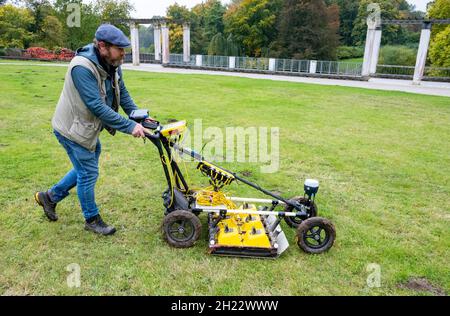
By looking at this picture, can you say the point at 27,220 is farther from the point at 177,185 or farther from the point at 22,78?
the point at 22,78

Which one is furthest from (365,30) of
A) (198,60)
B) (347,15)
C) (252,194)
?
(252,194)

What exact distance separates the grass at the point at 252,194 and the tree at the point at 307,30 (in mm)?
34299

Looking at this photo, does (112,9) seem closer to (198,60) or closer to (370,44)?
(198,60)

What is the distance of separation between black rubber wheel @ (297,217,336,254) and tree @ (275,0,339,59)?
40.8 metres

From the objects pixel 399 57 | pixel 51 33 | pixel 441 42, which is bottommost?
pixel 399 57

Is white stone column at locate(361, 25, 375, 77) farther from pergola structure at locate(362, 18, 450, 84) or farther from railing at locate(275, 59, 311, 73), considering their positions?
railing at locate(275, 59, 311, 73)

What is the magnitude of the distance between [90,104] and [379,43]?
2591cm

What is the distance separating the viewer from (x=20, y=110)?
402 inches

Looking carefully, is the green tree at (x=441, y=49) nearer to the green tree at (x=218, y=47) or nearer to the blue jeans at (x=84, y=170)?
the green tree at (x=218, y=47)

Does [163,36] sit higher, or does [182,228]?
[163,36]

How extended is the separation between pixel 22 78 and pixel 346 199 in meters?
17.0

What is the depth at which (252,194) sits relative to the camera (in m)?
5.38

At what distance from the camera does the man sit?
3.53 metres

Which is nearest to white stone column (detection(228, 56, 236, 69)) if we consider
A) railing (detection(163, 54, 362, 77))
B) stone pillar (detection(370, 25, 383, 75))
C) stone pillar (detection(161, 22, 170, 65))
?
railing (detection(163, 54, 362, 77))
